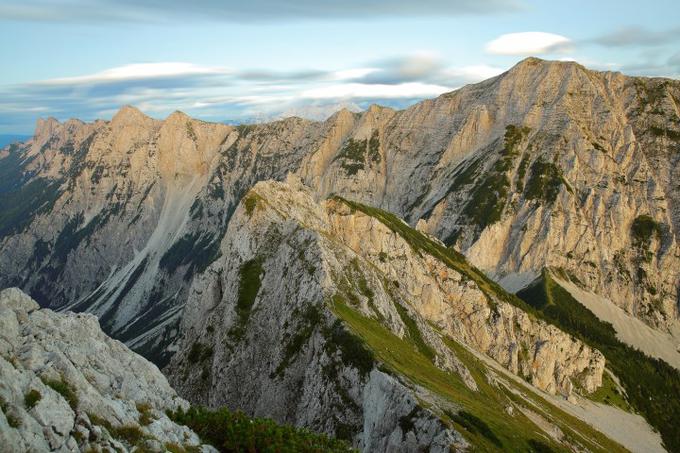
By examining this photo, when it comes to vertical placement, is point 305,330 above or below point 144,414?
below

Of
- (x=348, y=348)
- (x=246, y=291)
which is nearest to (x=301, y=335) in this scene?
(x=348, y=348)

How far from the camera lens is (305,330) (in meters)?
79.6

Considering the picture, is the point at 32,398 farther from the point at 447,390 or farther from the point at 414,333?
the point at 414,333

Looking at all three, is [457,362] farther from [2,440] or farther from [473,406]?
[2,440]

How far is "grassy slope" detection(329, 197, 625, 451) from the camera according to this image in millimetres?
60688

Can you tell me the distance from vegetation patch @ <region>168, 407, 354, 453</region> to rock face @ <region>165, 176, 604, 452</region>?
1514 cm

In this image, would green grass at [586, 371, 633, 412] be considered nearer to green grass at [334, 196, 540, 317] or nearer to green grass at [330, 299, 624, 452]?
green grass at [334, 196, 540, 317]

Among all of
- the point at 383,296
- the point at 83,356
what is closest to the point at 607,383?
the point at 383,296

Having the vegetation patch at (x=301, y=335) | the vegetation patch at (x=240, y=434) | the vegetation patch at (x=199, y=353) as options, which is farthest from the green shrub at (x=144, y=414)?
the vegetation patch at (x=199, y=353)

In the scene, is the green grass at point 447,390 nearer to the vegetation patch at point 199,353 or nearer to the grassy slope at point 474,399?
the grassy slope at point 474,399

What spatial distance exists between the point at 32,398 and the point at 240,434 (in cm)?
1544

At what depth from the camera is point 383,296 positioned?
102 meters

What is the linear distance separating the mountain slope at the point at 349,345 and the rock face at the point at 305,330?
224 mm

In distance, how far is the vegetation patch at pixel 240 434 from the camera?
36.4m
